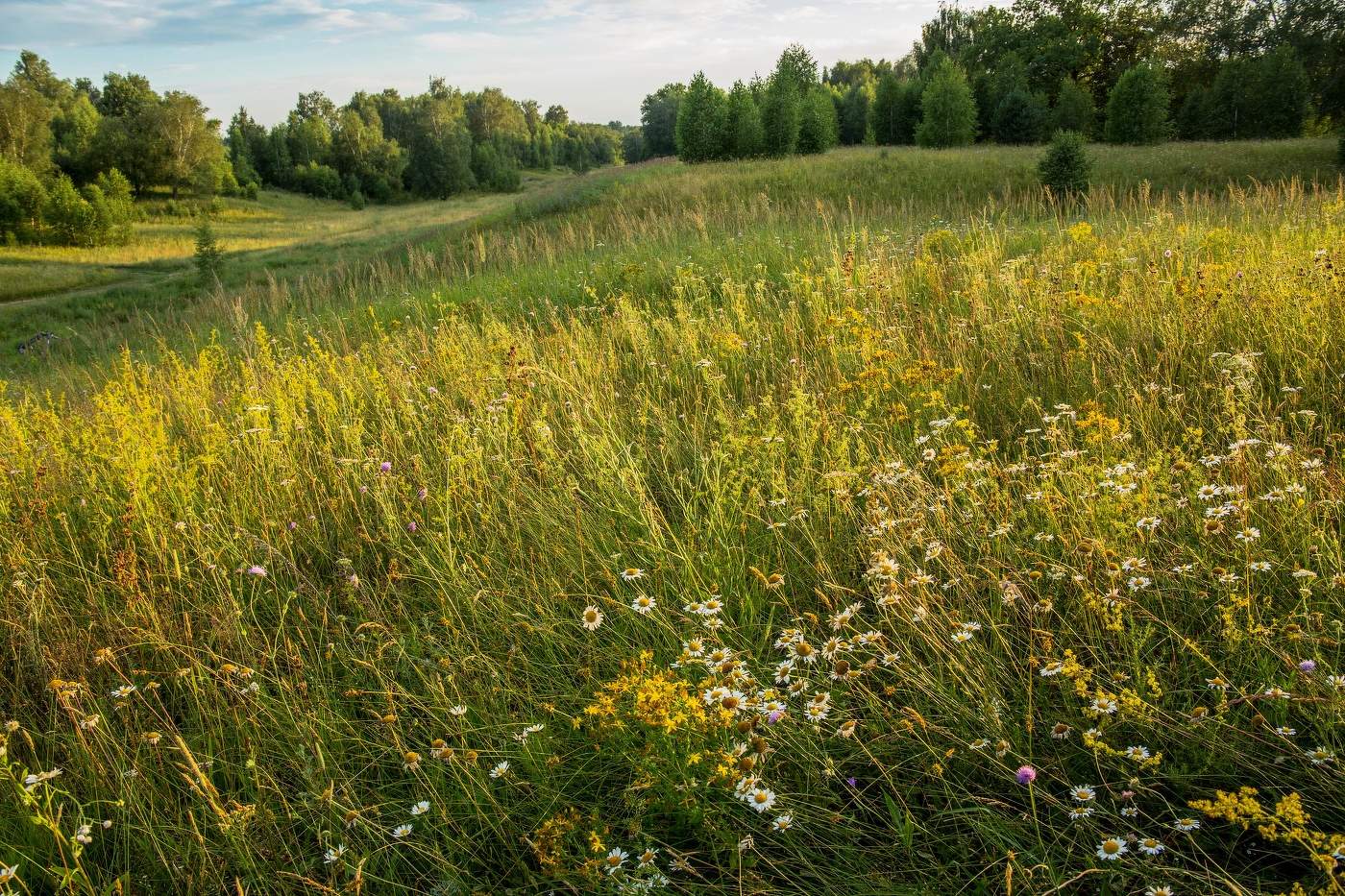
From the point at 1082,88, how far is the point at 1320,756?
5401 cm

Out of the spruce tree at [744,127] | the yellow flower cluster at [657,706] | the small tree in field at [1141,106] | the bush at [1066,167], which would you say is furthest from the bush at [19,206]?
the small tree in field at [1141,106]

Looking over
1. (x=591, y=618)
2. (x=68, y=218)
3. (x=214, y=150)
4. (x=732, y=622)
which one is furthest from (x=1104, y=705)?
(x=214, y=150)

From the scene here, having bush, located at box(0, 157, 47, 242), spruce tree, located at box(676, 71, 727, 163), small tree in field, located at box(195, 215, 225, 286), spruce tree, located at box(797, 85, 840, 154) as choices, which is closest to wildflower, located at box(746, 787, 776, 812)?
small tree in field, located at box(195, 215, 225, 286)

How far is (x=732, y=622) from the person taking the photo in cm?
228

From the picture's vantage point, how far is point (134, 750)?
2121 millimetres

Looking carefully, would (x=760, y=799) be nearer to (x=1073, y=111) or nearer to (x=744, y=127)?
(x=744, y=127)

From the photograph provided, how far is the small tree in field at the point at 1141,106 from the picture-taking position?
111ft

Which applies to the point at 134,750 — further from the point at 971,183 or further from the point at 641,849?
the point at 971,183

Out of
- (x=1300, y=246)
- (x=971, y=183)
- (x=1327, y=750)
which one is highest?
(x=971, y=183)

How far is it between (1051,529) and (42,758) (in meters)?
3.39

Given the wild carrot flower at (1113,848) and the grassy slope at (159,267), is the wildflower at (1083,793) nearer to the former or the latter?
the wild carrot flower at (1113,848)

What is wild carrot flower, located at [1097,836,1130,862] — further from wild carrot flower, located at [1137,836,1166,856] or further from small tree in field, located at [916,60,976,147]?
small tree in field, located at [916,60,976,147]

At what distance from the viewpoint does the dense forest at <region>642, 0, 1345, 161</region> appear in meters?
34.2

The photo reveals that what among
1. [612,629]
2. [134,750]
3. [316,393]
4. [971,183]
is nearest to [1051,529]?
[612,629]
